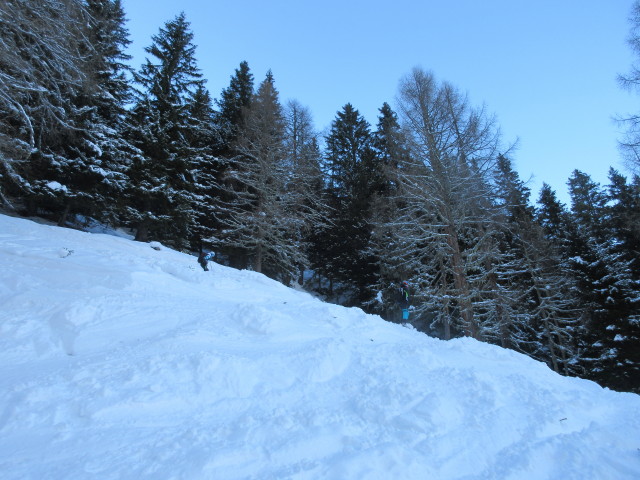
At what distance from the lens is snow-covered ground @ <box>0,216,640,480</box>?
255 cm

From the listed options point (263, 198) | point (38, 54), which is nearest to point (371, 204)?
point (263, 198)

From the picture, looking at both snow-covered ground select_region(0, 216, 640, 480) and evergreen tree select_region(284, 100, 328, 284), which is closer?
snow-covered ground select_region(0, 216, 640, 480)

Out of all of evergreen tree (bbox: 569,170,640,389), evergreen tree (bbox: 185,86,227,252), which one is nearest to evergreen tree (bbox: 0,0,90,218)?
evergreen tree (bbox: 185,86,227,252)

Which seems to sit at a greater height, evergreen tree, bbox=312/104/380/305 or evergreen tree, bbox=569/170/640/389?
evergreen tree, bbox=312/104/380/305

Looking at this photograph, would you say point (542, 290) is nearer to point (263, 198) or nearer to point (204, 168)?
point (263, 198)

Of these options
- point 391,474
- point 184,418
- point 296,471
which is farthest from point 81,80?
point 391,474

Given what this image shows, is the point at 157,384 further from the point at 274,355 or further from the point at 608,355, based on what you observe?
the point at 608,355

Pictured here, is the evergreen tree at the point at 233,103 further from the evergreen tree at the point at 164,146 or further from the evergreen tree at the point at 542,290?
the evergreen tree at the point at 542,290

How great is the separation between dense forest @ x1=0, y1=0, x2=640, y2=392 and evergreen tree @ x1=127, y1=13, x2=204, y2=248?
0.25ft

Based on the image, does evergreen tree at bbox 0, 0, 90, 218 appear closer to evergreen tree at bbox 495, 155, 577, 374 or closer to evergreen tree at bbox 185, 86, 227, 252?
evergreen tree at bbox 185, 86, 227, 252

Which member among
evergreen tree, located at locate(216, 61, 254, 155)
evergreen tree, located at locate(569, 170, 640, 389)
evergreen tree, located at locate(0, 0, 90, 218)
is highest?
evergreen tree, located at locate(216, 61, 254, 155)

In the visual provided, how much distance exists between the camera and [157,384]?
3.46 meters

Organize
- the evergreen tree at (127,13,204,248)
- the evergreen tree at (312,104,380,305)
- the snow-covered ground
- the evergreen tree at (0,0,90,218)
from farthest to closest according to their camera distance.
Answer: the evergreen tree at (312,104,380,305), the evergreen tree at (127,13,204,248), the evergreen tree at (0,0,90,218), the snow-covered ground

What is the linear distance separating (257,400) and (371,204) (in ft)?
49.9
